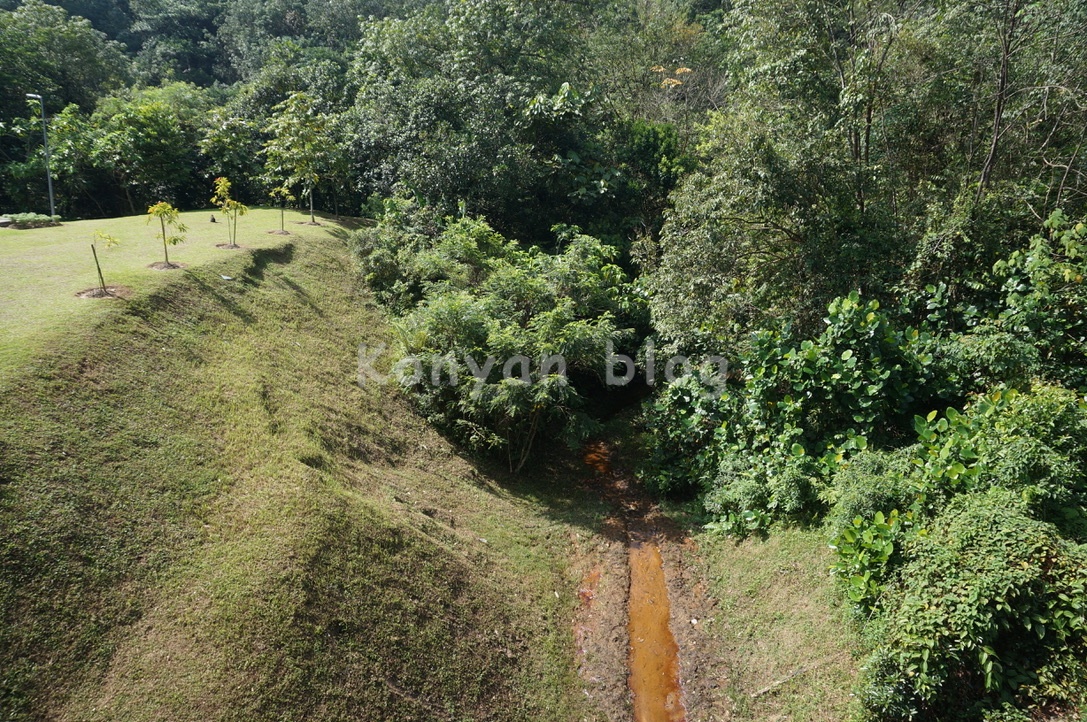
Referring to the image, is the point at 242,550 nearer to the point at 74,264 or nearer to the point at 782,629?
the point at 782,629

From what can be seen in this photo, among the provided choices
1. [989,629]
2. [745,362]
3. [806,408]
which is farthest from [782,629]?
[745,362]

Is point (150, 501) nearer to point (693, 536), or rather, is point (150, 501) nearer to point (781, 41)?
point (693, 536)

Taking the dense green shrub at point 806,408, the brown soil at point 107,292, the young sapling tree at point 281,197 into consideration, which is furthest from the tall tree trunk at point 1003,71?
the young sapling tree at point 281,197

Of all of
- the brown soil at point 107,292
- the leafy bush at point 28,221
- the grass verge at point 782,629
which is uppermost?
the leafy bush at point 28,221

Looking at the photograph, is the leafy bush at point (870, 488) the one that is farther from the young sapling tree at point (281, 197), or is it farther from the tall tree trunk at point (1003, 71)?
the young sapling tree at point (281, 197)

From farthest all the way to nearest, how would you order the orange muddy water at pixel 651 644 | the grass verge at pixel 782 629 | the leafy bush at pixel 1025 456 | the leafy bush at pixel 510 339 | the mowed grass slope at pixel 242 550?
the leafy bush at pixel 510 339 < the orange muddy water at pixel 651 644 < the grass verge at pixel 782 629 < the leafy bush at pixel 1025 456 < the mowed grass slope at pixel 242 550

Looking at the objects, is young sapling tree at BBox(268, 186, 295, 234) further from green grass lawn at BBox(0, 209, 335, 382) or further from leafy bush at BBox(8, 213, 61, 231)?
leafy bush at BBox(8, 213, 61, 231)

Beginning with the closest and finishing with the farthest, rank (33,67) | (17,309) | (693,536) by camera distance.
Result: (17,309) < (693,536) < (33,67)

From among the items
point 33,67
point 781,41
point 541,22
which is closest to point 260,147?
point 33,67
